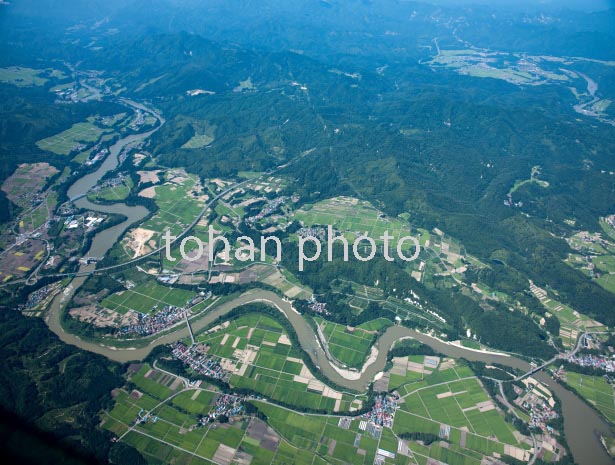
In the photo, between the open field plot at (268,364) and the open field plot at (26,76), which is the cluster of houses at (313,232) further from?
the open field plot at (26,76)

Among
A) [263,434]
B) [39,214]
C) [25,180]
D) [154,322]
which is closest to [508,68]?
[25,180]

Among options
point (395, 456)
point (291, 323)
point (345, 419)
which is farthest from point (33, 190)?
point (395, 456)

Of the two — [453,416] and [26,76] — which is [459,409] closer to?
[453,416]

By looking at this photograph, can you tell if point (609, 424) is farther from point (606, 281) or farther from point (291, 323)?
point (291, 323)

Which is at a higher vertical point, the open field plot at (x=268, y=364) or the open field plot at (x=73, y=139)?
the open field plot at (x=268, y=364)

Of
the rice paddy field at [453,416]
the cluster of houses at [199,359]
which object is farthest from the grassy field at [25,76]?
the rice paddy field at [453,416]

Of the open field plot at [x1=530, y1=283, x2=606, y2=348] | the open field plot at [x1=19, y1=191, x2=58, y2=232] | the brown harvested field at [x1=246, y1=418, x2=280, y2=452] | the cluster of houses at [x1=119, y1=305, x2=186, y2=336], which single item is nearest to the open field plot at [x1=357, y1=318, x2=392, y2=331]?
the brown harvested field at [x1=246, y1=418, x2=280, y2=452]

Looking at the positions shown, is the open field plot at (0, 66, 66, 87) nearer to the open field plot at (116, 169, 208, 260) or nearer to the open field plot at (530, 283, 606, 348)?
the open field plot at (116, 169, 208, 260)
